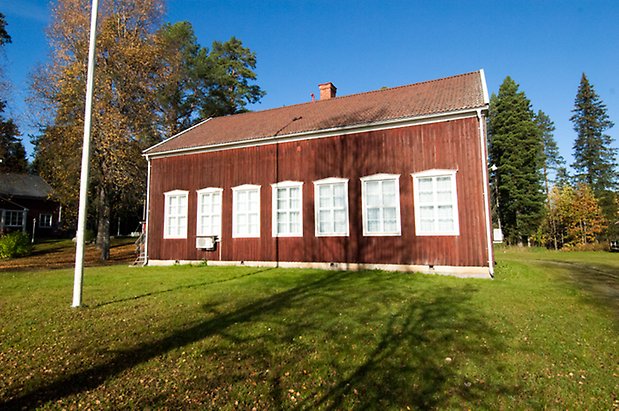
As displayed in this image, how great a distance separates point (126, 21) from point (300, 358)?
26033mm

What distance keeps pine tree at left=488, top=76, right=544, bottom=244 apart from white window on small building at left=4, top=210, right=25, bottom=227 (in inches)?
2078

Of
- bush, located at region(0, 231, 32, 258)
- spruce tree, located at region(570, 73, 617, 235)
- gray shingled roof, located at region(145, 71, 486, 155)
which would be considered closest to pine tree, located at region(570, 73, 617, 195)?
spruce tree, located at region(570, 73, 617, 235)

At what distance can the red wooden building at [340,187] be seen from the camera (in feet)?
42.4

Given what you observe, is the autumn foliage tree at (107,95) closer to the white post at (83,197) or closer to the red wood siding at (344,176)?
the red wood siding at (344,176)

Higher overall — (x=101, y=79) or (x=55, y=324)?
(x=101, y=79)

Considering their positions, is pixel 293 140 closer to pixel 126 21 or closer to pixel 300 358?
pixel 300 358

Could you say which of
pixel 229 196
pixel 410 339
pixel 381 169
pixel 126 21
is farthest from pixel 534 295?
pixel 126 21

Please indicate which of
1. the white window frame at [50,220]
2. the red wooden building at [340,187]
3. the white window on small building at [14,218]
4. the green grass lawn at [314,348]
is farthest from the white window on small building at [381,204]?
the white window frame at [50,220]

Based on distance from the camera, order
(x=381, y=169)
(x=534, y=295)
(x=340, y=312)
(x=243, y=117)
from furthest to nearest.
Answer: (x=243, y=117) < (x=381, y=169) < (x=534, y=295) < (x=340, y=312)

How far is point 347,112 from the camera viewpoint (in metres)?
16.8

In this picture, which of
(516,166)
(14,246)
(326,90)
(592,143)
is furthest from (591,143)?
(14,246)

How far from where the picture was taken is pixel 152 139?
25031 mm

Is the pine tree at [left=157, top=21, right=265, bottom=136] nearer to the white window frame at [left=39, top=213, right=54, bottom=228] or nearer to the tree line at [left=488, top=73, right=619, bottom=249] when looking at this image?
the white window frame at [left=39, top=213, right=54, bottom=228]

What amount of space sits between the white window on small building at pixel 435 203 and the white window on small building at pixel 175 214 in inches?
439
